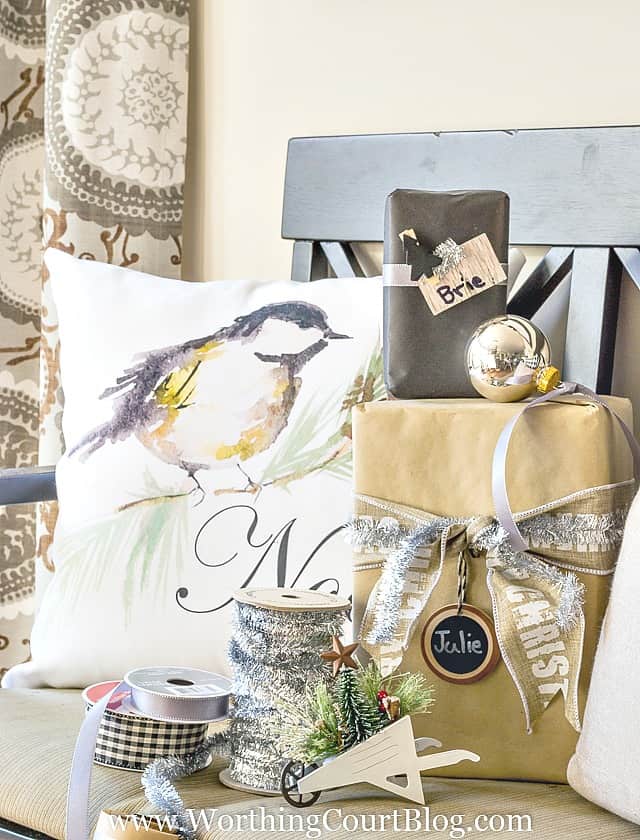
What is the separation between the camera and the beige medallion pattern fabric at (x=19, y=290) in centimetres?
165

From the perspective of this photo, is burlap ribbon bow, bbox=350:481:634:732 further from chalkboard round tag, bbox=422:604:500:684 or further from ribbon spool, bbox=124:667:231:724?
ribbon spool, bbox=124:667:231:724

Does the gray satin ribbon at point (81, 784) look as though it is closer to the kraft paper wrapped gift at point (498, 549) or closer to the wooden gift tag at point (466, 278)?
the kraft paper wrapped gift at point (498, 549)

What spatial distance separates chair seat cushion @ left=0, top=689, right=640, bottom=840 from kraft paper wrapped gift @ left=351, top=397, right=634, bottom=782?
0.04 m

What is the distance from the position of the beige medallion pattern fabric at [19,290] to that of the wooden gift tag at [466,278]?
0.89m

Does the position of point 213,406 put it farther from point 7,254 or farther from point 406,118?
point 7,254

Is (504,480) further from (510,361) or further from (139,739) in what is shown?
(139,739)

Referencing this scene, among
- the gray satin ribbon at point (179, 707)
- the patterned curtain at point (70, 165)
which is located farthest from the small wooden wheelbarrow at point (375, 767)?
the patterned curtain at point (70, 165)

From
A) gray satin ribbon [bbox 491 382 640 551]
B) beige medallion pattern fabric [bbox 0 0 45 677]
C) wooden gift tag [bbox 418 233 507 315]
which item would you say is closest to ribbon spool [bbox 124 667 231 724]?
gray satin ribbon [bbox 491 382 640 551]

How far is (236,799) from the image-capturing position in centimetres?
85

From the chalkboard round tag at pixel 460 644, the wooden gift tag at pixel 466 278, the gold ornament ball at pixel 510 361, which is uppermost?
the wooden gift tag at pixel 466 278

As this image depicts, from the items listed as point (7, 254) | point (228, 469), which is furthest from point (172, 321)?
→ point (7, 254)

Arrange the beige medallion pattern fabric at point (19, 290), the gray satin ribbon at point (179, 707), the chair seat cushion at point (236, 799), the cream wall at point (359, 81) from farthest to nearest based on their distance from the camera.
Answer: the beige medallion pattern fabric at point (19, 290), the cream wall at point (359, 81), the gray satin ribbon at point (179, 707), the chair seat cushion at point (236, 799)

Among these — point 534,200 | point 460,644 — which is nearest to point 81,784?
point 460,644

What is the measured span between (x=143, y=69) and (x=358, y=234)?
443 millimetres
